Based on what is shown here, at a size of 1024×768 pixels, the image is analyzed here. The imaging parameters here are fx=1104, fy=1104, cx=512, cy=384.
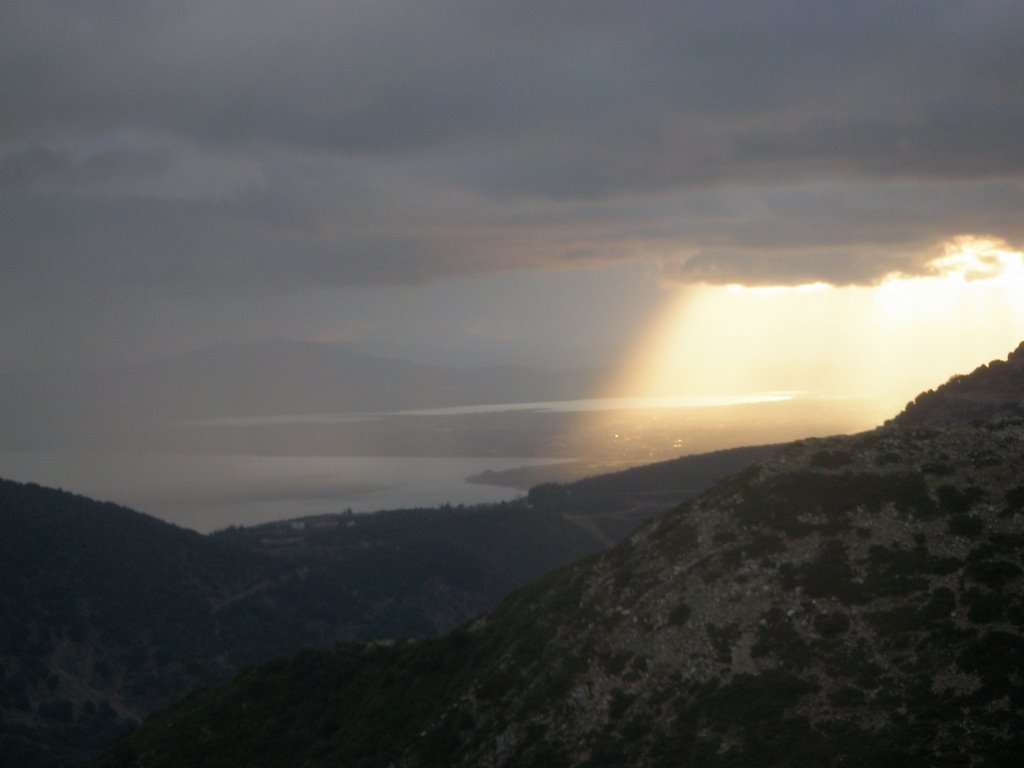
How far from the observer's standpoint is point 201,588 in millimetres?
82438

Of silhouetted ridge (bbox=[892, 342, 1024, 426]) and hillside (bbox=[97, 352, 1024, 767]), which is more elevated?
silhouetted ridge (bbox=[892, 342, 1024, 426])

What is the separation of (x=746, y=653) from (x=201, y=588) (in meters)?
64.0

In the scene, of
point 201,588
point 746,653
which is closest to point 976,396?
point 746,653

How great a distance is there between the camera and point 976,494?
97.9 feet

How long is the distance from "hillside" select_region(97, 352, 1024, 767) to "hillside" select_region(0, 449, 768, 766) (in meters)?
25.4

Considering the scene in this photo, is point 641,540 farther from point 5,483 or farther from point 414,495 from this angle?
point 414,495

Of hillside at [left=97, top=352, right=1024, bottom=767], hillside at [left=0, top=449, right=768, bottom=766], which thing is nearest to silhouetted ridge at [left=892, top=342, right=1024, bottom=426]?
hillside at [left=97, top=352, right=1024, bottom=767]

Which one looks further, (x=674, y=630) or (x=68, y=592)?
(x=68, y=592)

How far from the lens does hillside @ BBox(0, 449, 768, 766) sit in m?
66.3

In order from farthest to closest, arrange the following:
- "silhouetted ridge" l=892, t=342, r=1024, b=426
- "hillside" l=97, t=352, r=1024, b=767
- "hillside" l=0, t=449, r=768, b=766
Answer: "hillside" l=0, t=449, r=768, b=766 → "silhouetted ridge" l=892, t=342, r=1024, b=426 → "hillside" l=97, t=352, r=1024, b=767

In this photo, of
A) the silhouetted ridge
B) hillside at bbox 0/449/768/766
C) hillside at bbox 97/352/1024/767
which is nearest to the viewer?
hillside at bbox 97/352/1024/767

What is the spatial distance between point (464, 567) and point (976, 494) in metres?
60.7

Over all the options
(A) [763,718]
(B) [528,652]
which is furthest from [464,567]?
(A) [763,718]

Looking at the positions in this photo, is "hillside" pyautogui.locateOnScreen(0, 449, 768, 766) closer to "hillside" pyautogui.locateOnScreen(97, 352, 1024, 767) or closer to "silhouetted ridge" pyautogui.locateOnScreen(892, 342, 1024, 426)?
"hillside" pyautogui.locateOnScreen(97, 352, 1024, 767)
